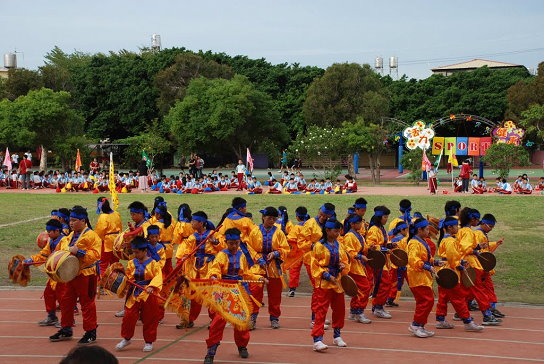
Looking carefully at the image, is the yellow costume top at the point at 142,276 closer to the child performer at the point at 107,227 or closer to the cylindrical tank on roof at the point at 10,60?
the child performer at the point at 107,227

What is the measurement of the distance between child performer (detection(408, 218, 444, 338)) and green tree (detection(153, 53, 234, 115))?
148ft

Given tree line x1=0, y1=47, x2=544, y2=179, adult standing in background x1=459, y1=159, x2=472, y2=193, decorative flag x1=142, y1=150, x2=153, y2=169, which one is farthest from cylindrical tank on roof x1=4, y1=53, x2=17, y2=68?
adult standing in background x1=459, y1=159, x2=472, y2=193

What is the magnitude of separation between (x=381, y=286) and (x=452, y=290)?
1.44 meters

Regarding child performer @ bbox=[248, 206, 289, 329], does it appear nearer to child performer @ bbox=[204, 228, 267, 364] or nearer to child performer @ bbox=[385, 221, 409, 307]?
child performer @ bbox=[204, 228, 267, 364]

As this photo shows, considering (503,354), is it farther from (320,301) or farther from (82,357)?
(82,357)

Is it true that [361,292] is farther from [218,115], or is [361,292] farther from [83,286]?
[218,115]

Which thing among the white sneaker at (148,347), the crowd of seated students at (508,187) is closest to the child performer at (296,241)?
the white sneaker at (148,347)

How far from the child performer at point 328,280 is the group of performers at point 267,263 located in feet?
0.04

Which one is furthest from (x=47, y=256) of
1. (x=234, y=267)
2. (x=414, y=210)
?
(x=414, y=210)

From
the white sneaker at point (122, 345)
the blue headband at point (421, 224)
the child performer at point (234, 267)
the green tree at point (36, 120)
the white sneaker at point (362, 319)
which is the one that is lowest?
the white sneaker at point (362, 319)

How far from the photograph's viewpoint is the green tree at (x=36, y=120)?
4344 cm

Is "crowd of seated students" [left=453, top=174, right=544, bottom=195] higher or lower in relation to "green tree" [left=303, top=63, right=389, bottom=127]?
lower

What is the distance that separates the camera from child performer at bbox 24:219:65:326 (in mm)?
10078

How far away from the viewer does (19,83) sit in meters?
55.8
